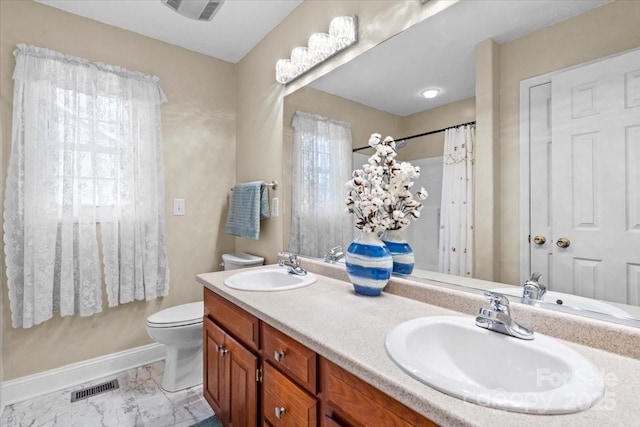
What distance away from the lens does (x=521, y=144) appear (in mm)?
963

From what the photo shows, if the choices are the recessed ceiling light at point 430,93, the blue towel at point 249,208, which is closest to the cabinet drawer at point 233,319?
the blue towel at point 249,208

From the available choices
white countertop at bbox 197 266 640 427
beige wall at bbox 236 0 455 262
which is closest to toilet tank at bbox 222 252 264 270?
beige wall at bbox 236 0 455 262

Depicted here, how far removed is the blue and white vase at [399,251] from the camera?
131cm

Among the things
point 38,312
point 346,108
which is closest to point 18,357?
point 38,312

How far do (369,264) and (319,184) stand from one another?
725 mm

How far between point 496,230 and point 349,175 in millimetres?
755

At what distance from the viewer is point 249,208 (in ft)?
7.28

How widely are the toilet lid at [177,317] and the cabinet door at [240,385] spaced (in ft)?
1.98

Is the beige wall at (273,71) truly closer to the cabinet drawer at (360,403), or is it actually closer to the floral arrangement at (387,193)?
the floral arrangement at (387,193)

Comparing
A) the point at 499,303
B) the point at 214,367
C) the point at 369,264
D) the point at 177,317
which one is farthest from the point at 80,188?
the point at 499,303

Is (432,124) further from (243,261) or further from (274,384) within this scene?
(243,261)

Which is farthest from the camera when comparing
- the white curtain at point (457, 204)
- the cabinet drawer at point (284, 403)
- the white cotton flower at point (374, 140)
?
the white cotton flower at point (374, 140)

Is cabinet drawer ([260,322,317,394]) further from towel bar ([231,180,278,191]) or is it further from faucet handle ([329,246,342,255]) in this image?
towel bar ([231,180,278,191])

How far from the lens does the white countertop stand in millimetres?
516
